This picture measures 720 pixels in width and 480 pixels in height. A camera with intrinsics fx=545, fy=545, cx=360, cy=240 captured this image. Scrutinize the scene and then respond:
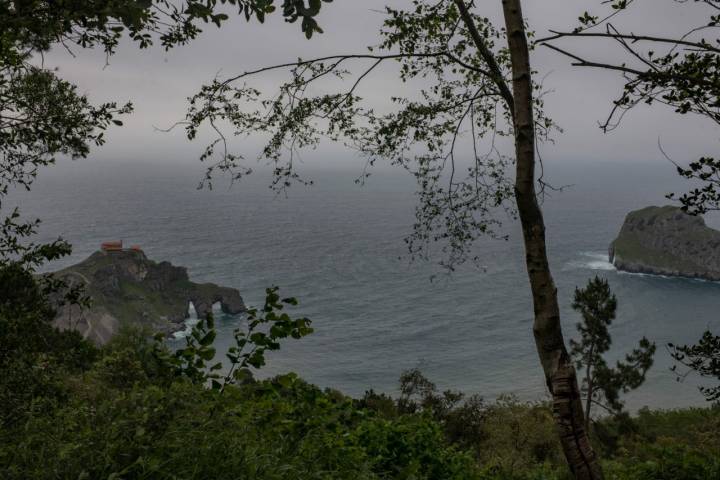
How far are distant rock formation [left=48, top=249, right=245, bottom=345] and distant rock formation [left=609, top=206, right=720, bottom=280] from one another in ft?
267

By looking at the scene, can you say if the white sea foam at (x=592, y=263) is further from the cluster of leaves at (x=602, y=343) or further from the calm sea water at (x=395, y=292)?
the cluster of leaves at (x=602, y=343)

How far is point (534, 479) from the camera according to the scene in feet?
25.8

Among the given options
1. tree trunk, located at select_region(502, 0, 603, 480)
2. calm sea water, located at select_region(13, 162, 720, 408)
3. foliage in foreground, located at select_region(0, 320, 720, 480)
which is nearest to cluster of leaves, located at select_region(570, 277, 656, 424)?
calm sea water, located at select_region(13, 162, 720, 408)

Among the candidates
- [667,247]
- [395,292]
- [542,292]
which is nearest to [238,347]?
[542,292]

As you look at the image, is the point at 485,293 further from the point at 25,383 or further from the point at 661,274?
the point at 25,383

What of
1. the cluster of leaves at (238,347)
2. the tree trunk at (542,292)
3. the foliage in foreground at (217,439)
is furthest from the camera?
the tree trunk at (542,292)

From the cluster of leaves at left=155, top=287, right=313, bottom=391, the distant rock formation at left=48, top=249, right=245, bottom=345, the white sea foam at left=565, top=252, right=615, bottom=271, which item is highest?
the cluster of leaves at left=155, top=287, right=313, bottom=391

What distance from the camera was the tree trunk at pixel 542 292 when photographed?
184 inches

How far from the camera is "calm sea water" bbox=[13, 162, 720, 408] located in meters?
66.3

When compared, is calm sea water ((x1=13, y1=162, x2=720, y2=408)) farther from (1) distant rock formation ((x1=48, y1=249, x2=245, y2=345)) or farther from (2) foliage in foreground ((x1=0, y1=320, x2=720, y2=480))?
(2) foliage in foreground ((x1=0, y1=320, x2=720, y2=480))

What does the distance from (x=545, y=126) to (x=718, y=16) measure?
1.93m

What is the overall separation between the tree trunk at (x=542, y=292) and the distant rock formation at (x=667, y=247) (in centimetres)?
12012

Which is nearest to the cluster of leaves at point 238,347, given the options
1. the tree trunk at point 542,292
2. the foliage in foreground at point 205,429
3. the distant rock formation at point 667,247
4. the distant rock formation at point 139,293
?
the foliage in foreground at point 205,429

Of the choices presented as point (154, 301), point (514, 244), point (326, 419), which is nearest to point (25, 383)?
point (326, 419)
